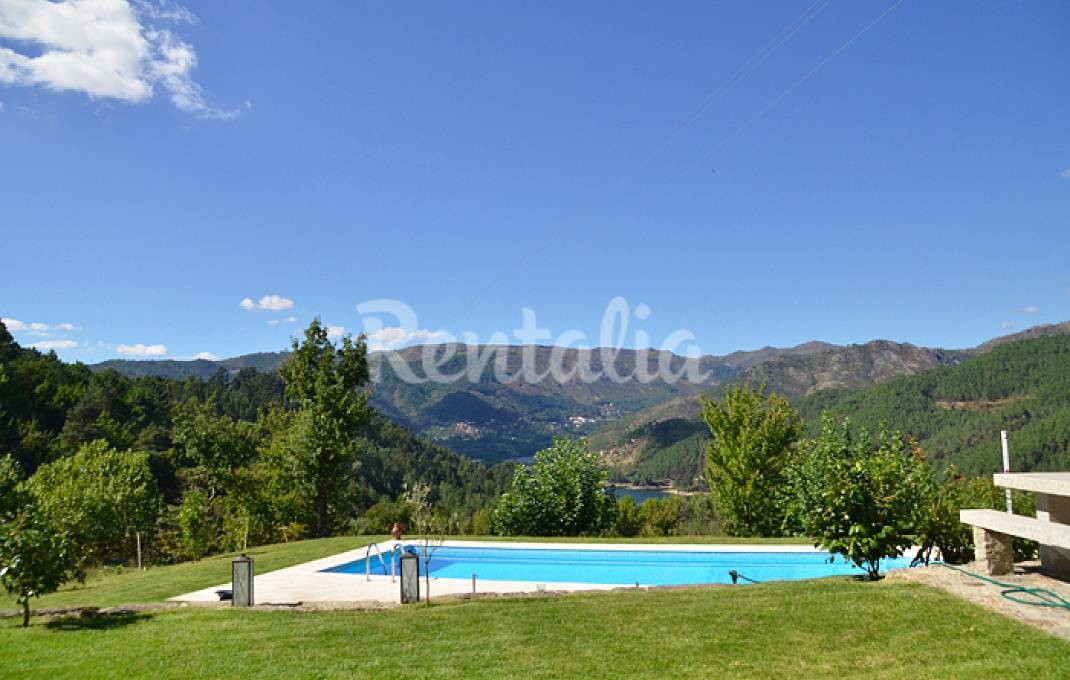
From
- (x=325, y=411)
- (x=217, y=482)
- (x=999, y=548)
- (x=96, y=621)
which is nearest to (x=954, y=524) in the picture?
(x=999, y=548)

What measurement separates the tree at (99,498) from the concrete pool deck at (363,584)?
28.4 feet

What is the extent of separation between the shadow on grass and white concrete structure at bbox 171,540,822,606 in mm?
1438

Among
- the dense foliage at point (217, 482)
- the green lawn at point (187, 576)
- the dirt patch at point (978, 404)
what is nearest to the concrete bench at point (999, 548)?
the green lawn at point (187, 576)

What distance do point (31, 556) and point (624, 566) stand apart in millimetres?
11153

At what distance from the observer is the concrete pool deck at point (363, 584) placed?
10094 mm

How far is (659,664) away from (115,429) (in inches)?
2045

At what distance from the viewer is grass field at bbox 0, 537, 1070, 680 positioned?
16.7 feet

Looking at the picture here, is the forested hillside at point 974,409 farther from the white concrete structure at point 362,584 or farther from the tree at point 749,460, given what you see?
the white concrete structure at point 362,584

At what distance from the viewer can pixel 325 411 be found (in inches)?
764

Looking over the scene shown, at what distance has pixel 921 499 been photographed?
8812 mm

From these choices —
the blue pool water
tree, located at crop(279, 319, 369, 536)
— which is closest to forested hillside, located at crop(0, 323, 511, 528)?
tree, located at crop(279, 319, 369, 536)

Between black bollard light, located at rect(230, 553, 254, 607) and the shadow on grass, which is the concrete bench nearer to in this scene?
black bollard light, located at rect(230, 553, 254, 607)

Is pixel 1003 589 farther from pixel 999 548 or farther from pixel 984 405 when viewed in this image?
pixel 984 405

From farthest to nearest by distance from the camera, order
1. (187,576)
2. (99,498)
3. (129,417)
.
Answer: (129,417), (99,498), (187,576)
